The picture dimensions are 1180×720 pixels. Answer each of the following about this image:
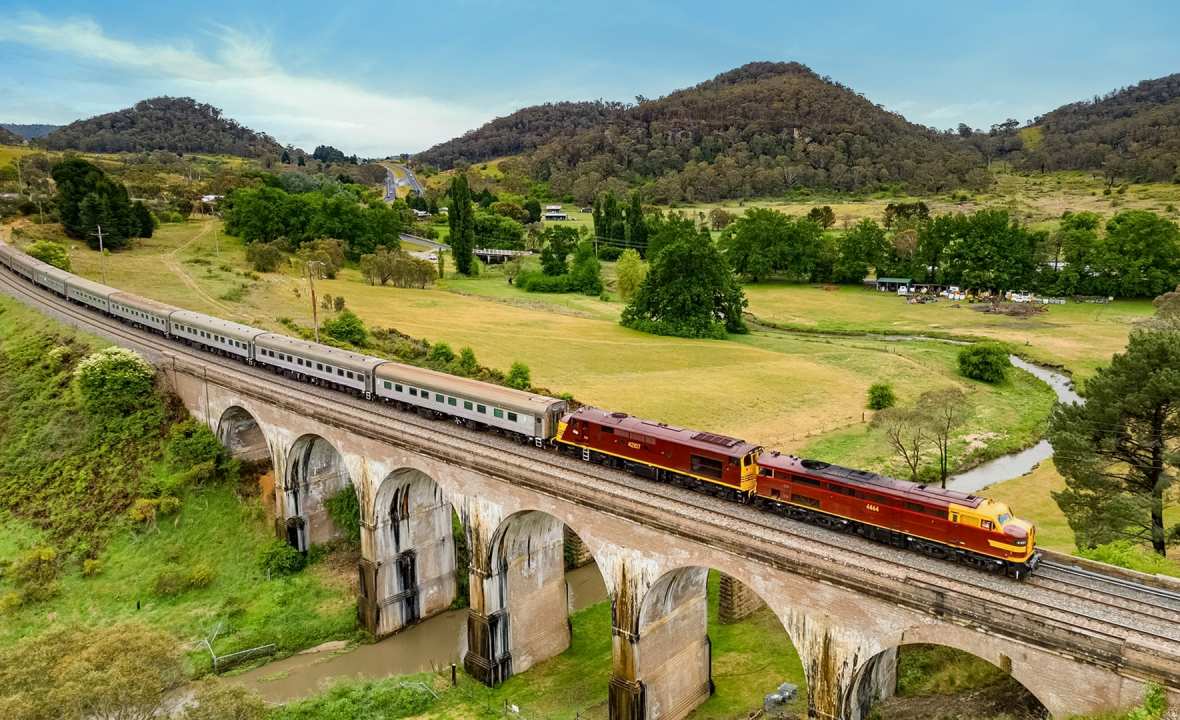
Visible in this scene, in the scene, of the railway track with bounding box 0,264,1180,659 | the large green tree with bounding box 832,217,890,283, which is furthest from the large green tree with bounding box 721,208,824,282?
the railway track with bounding box 0,264,1180,659

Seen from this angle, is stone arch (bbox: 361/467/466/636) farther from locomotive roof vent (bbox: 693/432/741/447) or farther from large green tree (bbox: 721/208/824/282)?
large green tree (bbox: 721/208/824/282)

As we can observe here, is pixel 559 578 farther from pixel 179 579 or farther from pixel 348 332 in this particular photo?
pixel 348 332

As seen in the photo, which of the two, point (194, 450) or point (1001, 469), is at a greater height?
point (194, 450)

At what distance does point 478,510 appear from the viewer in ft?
107

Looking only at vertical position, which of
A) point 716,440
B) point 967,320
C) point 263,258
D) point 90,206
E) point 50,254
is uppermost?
point 90,206

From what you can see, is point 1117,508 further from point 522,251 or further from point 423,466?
point 522,251

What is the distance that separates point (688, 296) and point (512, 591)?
57.7 meters

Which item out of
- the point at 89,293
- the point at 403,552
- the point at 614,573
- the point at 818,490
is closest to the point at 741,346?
the point at 403,552

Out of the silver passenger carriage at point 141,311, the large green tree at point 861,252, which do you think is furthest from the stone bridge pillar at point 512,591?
the large green tree at point 861,252

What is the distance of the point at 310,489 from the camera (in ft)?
144

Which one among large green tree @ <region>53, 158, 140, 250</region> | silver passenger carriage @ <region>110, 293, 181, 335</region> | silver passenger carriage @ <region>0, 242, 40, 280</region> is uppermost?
large green tree @ <region>53, 158, 140, 250</region>

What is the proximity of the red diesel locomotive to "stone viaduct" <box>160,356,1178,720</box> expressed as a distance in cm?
323

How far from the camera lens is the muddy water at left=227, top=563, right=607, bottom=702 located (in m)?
34.5

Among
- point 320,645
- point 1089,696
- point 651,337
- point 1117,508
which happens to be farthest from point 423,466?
point 651,337
